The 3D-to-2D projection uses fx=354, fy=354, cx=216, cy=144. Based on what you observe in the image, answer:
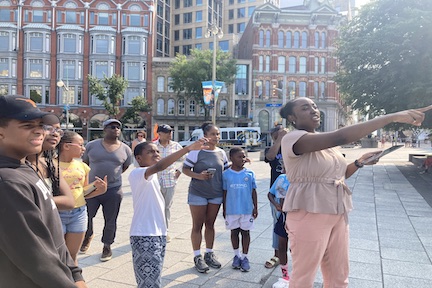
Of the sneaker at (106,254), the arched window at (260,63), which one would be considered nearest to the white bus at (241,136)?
the arched window at (260,63)

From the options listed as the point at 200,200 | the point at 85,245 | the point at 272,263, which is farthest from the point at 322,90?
the point at 85,245

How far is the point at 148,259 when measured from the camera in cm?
297

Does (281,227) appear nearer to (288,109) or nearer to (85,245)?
(288,109)

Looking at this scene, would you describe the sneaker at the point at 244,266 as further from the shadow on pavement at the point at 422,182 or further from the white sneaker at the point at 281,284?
the shadow on pavement at the point at 422,182

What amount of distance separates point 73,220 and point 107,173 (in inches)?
48.7

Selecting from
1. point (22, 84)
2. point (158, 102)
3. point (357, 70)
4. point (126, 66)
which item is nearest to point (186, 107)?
point (158, 102)

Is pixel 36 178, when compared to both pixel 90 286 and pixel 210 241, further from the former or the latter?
pixel 210 241

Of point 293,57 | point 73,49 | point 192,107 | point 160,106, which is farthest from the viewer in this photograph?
point 192,107

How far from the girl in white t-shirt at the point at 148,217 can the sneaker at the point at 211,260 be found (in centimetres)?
134

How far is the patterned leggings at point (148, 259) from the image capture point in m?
2.92

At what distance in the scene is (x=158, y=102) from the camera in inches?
1857

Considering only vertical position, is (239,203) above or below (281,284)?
above

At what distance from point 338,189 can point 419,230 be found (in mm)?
4719

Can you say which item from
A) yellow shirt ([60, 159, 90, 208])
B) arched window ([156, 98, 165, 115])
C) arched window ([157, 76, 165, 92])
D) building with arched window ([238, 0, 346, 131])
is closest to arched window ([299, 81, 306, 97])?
building with arched window ([238, 0, 346, 131])
